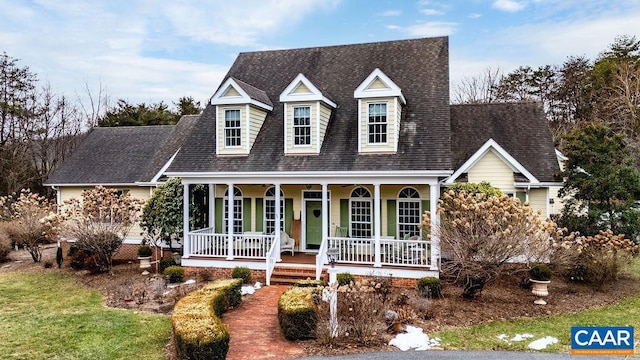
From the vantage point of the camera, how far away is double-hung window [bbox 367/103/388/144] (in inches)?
605

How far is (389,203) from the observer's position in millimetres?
16297

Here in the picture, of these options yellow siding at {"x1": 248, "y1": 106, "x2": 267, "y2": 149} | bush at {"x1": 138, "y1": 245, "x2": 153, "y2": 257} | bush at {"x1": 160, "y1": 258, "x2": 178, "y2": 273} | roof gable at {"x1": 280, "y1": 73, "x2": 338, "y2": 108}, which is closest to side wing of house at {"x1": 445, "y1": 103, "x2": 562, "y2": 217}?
roof gable at {"x1": 280, "y1": 73, "x2": 338, "y2": 108}

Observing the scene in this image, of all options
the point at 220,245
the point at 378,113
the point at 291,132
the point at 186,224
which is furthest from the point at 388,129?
the point at 186,224

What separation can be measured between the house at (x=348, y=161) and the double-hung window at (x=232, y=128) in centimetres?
4

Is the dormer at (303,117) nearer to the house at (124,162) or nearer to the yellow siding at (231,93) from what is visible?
the yellow siding at (231,93)

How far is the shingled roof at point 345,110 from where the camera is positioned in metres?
14.9

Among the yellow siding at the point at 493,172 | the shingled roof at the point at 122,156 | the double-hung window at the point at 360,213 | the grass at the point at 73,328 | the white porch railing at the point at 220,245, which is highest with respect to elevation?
the shingled roof at the point at 122,156

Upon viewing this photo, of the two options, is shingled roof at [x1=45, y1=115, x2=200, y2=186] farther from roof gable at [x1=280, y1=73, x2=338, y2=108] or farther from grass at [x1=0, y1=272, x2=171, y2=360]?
roof gable at [x1=280, y1=73, x2=338, y2=108]

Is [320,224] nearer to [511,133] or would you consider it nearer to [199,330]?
[511,133]

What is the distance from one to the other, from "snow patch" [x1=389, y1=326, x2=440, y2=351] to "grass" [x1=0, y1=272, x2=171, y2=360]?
15.9 feet

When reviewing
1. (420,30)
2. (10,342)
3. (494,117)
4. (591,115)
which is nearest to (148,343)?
(10,342)

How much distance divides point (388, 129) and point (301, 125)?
10.7ft

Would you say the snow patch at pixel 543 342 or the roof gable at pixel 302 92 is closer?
the snow patch at pixel 543 342

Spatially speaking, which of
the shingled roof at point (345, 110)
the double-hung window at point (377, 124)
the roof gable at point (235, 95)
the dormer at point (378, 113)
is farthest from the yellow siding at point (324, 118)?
the roof gable at point (235, 95)
